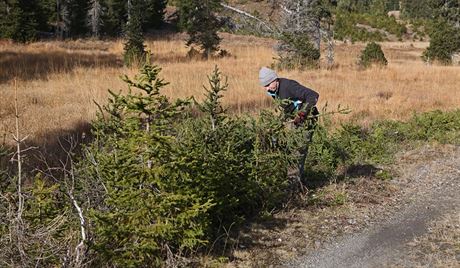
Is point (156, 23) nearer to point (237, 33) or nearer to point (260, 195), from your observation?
point (237, 33)

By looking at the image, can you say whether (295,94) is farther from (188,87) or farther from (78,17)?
(78,17)

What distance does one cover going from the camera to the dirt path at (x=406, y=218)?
4.51m

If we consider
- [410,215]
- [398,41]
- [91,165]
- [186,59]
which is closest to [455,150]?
[410,215]

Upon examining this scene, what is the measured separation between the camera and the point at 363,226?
5.31 m

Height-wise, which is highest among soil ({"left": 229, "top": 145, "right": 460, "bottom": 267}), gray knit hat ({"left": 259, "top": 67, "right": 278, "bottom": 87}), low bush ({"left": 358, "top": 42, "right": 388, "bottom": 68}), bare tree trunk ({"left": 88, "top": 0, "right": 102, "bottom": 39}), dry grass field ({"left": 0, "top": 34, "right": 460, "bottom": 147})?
bare tree trunk ({"left": 88, "top": 0, "right": 102, "bottom": 39})

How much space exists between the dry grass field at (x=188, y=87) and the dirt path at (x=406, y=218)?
2472 millimetres

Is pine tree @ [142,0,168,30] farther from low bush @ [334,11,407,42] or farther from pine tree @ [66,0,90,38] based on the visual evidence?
low bush @ [334,11,407,42]

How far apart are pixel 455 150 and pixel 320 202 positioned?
3.67m

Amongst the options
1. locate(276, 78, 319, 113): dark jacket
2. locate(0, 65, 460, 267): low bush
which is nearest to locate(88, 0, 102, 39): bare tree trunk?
locate(276, 78, 319, 113): dark jacket

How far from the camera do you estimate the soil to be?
4.51 metres

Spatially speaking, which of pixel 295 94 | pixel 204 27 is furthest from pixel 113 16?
pixel 295 94

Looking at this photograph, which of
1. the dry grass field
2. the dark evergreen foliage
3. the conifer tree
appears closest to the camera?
the dry grass field

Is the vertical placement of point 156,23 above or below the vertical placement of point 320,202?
above

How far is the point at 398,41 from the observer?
45.0 m
